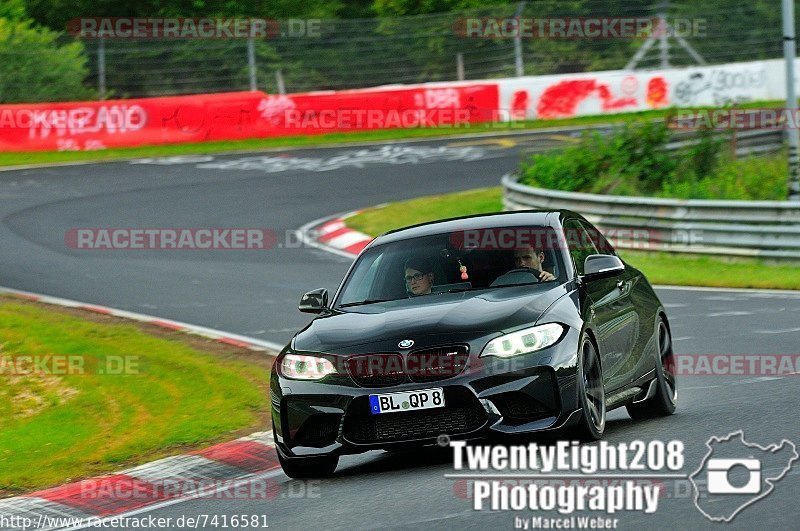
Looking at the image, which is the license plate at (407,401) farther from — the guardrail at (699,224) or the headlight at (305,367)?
the guardrail at (699,224)

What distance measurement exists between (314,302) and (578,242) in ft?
5.75

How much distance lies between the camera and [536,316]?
8.19 metres

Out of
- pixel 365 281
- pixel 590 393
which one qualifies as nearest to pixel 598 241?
pixel 365 281

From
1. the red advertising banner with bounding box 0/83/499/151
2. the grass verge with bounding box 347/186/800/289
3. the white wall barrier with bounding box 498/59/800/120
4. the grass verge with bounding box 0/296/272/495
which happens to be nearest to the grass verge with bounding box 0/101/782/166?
the red advertising banner with bounding box 0/83/499/151

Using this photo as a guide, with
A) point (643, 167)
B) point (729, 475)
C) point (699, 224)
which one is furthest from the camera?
point (643, 167)

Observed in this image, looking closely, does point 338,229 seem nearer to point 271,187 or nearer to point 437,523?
point 271,187

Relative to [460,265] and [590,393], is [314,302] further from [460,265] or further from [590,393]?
[590,393]

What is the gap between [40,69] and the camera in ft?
123

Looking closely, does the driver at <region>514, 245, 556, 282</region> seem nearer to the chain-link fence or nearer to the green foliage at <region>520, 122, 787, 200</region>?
the green foliage at <region>520, 122, 787, 200</region>

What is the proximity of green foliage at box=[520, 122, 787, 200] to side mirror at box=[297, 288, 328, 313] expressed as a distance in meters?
14.1

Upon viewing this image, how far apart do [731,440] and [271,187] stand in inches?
816

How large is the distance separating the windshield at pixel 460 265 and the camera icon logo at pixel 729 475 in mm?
1875

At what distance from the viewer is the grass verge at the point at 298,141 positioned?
1297 inches

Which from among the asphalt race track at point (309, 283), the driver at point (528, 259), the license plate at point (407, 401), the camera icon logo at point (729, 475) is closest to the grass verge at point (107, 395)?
the asphalt race track at point (309, 283)
